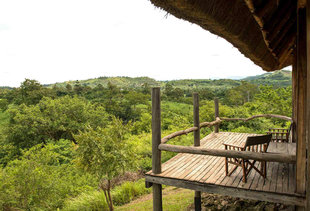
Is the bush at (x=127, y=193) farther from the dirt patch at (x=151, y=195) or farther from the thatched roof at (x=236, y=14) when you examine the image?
the thatched roof at (x=236, y=14)

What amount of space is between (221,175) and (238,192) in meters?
0.64

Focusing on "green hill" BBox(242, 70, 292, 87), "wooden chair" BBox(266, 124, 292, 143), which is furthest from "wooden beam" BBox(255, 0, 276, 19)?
"green hill" BBox(242, 70, 292, 87)

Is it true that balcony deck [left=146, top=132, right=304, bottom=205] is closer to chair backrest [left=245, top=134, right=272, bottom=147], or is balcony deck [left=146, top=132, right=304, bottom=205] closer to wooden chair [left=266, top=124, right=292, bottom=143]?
A: chair backrest [left=245, top=134, right=272, bottom=147]

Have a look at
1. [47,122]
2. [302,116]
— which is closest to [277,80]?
[47,122]

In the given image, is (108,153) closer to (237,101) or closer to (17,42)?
(237,101)

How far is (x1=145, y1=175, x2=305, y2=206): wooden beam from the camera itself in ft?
10.0

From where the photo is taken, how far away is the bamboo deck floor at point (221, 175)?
3501 millimetres

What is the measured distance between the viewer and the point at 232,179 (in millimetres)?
3916

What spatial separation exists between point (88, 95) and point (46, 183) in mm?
40181

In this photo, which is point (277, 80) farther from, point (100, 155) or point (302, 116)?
A: point (302, 116)

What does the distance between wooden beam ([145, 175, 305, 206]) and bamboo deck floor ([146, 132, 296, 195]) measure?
1.8 inches

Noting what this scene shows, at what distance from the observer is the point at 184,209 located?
269 inches

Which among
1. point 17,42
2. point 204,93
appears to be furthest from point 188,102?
point 17,42

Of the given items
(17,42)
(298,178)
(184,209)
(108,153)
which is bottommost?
(184,209)
